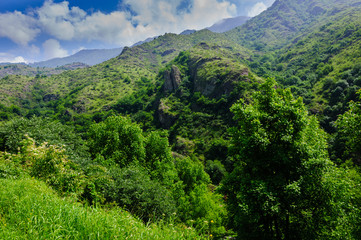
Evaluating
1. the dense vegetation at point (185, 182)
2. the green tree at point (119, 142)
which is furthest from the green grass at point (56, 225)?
the green tree at point (119, 142)

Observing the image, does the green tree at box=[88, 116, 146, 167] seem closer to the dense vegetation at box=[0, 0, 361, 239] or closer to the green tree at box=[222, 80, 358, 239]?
the dense vegetation at box=[0, 0, 361, 239]

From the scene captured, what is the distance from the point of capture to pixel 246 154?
13023 mm

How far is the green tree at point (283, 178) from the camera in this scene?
10.8 meters

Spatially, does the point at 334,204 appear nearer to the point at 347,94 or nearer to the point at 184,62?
the point at 347,94

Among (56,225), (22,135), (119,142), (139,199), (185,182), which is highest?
(22,135)

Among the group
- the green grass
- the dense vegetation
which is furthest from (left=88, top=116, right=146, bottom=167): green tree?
the green grass

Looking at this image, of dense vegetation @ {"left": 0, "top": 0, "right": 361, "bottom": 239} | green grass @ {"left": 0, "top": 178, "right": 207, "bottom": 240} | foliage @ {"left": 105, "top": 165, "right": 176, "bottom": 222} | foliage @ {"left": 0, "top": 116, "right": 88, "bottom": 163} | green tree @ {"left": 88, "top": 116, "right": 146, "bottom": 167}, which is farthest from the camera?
green tree @ {"left": 88, "top": 116, "right": 146, "bottom": 167}

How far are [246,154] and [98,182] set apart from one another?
10848 millimetres

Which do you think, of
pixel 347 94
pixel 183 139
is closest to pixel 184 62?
pixel 183 139

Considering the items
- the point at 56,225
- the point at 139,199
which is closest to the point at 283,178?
the point at 139,199

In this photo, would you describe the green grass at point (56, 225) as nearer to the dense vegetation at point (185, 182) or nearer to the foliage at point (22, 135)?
the dense vegetation at point (185, 182)

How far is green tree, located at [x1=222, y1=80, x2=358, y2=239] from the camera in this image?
1083cm

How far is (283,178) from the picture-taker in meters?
11.8

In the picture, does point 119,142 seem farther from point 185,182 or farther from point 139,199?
point 185,182
